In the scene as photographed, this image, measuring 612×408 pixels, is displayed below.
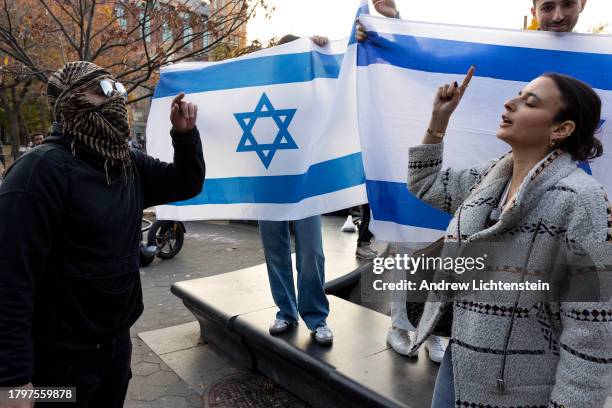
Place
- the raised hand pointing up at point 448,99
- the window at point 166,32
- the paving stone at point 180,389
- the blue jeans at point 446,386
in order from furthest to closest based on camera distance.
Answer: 1. the window at point 166,32
2. the paving stone at point 180,389
3. the raised hand pointing up at point 448,99
4. the blue jeans at point 446,386

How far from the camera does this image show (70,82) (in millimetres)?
1704

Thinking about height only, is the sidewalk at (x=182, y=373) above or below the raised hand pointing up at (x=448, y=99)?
below

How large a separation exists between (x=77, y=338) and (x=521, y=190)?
1.54 m

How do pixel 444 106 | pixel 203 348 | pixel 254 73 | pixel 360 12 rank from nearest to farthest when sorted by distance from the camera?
pixel 444 106 → pixel 360 12 → pixel 254 73 → pixel 203 348

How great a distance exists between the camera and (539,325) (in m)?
1.40

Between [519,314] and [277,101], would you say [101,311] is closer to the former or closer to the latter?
[519,314]

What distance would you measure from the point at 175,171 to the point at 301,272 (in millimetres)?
1318

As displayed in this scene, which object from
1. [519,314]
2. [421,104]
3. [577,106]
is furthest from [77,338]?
[421,104]

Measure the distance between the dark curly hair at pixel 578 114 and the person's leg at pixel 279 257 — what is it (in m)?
2.05

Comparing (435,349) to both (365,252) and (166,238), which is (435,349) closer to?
(365,252)

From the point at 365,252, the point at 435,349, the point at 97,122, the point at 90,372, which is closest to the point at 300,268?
the point at 435,349

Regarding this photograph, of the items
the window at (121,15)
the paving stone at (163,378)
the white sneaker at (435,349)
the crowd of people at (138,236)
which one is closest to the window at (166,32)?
the window at (121,15)

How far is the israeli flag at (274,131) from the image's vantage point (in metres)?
2.94

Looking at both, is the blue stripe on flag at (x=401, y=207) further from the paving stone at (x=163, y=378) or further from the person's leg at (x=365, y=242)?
the person's leg at (x=365, y=242)
